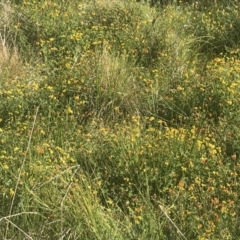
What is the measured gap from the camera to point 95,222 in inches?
121

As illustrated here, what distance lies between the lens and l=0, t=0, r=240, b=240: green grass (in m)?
3.22

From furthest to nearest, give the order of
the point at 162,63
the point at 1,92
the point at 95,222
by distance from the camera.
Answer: the point at 162,63
the point at 1,92
the point at 95,222

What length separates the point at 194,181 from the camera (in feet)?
11.7

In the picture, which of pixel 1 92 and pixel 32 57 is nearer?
pixel 1 92

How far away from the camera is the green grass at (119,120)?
10.6ft

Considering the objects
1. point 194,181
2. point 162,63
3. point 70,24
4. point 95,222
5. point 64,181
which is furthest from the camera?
point 70,24

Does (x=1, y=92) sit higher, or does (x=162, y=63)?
(x=162, y=63)

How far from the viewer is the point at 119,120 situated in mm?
4469

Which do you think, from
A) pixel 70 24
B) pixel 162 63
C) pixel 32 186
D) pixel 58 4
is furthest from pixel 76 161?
pixel 58 4

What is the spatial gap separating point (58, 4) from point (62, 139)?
2832mm

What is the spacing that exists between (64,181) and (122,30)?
2802 mm

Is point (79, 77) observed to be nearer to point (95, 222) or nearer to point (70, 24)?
point (70, 24)

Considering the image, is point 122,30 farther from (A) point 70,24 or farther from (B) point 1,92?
(B) point 1,92

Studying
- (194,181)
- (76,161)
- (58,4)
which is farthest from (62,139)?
(58,4)
